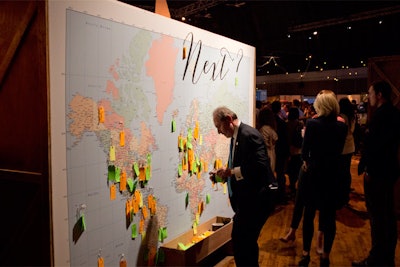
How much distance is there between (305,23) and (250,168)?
7.00m

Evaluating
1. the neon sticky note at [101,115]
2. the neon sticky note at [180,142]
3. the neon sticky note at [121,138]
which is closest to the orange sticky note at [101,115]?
the neon sticky note at [101,115]

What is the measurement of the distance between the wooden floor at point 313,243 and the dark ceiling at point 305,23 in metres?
4.12

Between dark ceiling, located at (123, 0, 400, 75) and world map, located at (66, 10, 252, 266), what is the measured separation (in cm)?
502

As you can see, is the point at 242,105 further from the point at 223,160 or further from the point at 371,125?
the point at 371,125

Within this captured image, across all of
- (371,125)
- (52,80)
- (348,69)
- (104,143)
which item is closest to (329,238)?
(371,125)

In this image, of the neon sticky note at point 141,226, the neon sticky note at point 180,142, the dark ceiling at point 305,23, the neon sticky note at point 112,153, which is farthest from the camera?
the dark ceiling at point 305,23

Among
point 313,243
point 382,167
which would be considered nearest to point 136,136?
point 382,167

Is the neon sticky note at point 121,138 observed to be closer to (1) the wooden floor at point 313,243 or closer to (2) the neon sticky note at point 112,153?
(2) the neon sticky note at point 112,153

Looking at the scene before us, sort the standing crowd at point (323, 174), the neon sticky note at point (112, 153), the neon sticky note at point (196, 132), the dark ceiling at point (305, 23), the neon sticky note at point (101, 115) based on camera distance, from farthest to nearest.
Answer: the dark ceiling at point (305, 23)
the neon sticky note at point (196, 132)
the standing crowd at point (323, 174)
the neon sticky note at point (112, 153)
the neon sticky note at point (101, 115)

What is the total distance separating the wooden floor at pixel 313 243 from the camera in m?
3.88

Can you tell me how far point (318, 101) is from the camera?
3.44 meters

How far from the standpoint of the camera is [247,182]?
2926 millimetres

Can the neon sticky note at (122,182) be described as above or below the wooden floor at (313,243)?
above

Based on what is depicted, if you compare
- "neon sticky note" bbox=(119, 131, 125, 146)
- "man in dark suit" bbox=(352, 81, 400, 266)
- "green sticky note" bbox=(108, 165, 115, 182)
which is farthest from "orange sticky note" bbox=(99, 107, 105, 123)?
"man in dark suit" bbox=(352, 81, 400, 266)
